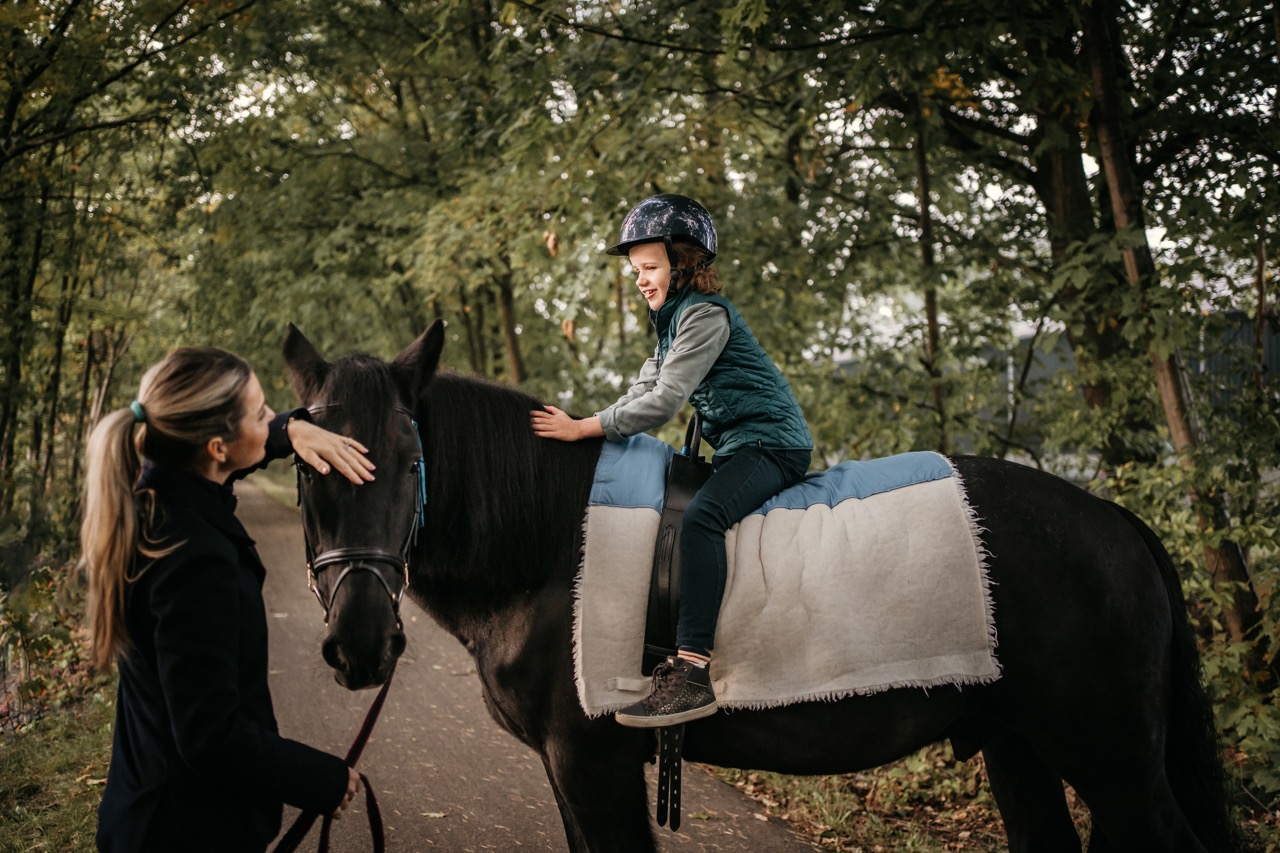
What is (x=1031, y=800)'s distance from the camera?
10.7 ft

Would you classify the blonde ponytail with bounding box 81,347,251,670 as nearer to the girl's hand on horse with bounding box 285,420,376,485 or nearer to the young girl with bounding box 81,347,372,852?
the young girl with bounding box 81,347,372,852

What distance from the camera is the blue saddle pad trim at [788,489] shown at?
286 cm

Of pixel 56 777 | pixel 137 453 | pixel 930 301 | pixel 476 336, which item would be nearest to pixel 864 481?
pixel 137 453

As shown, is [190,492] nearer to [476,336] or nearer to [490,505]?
[490,505]

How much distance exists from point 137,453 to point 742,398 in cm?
181

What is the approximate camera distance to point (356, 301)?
12.0 m

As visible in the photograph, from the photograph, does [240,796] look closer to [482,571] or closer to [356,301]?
[482,571]

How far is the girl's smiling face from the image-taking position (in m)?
3.08

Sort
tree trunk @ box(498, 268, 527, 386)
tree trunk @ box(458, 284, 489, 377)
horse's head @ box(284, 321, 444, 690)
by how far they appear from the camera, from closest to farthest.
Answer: horse's head @ box(284, 321, 444, 690), tree trunk @ box(498, 268, 527, 386), tree trunk @ box(458, 284, 489, 377)

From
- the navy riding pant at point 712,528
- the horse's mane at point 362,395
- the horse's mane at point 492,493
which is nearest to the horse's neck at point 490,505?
the horse's mane at point 492,493

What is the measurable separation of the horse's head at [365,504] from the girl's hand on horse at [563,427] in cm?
42

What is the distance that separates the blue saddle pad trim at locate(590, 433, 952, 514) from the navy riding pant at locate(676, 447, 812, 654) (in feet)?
0.32

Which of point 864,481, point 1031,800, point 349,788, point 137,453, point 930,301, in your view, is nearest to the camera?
point 137,453

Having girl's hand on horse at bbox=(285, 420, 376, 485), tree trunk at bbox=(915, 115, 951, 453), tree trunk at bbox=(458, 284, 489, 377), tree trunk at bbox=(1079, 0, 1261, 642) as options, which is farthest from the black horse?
tree trunk at bbox=(458, 284, 489, 377)
